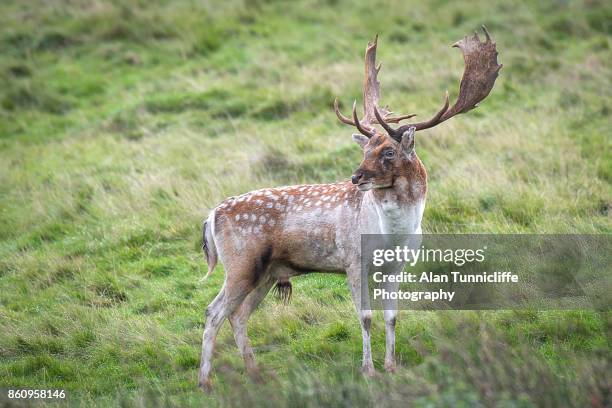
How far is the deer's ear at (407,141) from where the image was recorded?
6691 millimetres

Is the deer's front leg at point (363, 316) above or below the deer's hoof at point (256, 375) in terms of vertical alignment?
above

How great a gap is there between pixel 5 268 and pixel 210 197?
2406 millimetres

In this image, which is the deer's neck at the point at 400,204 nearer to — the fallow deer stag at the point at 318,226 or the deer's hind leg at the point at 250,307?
the fallow deer stag at the point at 318,226

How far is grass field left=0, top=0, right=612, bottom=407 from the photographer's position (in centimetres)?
645

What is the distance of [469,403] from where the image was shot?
16.9 feet

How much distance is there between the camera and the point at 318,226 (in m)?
6.97

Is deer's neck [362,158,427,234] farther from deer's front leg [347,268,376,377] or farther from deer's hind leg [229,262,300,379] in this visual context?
deer's hind leg [229,262,300,379]

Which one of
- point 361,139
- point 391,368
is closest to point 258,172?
point 361,139

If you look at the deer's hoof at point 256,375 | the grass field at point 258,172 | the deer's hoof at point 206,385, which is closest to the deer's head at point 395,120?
the grass field at point 258,172

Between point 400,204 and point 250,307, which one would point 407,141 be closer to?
point 400,204

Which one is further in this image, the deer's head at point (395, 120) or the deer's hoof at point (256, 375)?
the deer's head at point (395, 120)

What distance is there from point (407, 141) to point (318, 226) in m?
0.99

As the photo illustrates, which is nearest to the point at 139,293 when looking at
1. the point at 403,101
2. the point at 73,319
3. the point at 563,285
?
the point at 73,319

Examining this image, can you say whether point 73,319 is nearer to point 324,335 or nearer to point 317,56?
point 324,335
